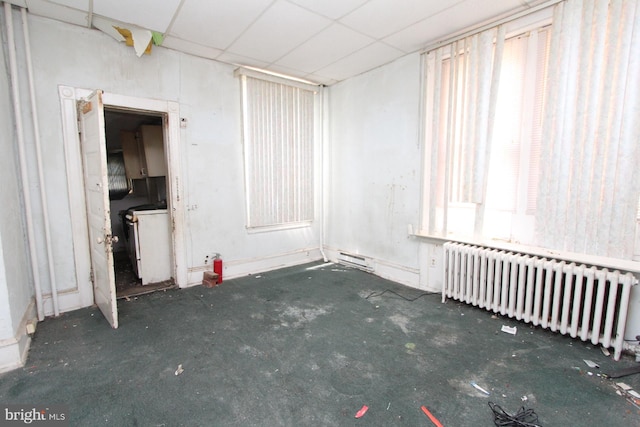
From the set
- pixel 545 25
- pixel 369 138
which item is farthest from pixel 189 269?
pixel 545 25

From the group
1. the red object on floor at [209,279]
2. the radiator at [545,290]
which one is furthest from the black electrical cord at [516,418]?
the red object on floor at [209,279]

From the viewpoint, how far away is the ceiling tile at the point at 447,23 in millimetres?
2566

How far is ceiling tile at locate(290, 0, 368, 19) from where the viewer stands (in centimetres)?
249

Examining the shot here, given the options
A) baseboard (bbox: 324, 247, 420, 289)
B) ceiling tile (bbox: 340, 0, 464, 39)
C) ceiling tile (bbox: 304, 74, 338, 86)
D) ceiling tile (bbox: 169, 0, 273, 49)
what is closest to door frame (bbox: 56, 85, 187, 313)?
ceiling tile (bbox: 169, 0, 273, 49)

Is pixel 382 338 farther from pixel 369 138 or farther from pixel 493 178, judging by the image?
pixel 369 138

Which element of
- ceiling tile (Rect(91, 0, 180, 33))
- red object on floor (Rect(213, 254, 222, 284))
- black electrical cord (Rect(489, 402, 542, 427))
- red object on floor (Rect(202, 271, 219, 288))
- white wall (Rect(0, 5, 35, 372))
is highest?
ceiling tile (Rect(91, 0, 180, 33))

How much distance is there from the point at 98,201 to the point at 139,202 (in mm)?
3735

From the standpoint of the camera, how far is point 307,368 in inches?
85.6

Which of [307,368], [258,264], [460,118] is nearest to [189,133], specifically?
[258,264]

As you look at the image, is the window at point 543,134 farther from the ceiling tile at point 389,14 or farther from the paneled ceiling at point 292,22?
the ceiling tile at point 389,14

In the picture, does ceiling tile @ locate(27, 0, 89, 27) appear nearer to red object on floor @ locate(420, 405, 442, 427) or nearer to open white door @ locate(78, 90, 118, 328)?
open white door @ locate(78, 90, 118, 328)

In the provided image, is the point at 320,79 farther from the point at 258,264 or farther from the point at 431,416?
the point at 431,416

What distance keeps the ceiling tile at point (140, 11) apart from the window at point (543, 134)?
8.89ft

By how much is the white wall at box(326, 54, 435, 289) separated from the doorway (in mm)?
2501
